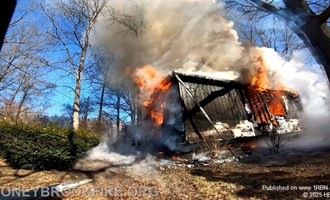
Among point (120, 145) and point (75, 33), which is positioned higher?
point (75, 33)

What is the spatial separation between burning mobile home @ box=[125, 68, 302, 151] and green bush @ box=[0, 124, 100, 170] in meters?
5.58

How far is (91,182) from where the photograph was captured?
8.08m

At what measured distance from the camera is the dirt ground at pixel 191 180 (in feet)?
21.1

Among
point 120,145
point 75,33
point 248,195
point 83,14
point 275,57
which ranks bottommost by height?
point 248,195

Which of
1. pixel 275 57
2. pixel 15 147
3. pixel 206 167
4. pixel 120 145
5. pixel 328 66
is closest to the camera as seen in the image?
pixel 328 66

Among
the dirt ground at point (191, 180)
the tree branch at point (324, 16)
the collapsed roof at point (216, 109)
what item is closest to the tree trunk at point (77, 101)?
the collapsed roof at point (216, 109)

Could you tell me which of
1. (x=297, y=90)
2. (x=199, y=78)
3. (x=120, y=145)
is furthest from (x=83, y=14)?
(x=297, y=90)

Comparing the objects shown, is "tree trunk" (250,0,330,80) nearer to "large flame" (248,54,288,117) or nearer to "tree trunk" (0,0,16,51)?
"tree trunk" (0,0,16,51)

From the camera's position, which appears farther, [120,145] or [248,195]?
[120,145]

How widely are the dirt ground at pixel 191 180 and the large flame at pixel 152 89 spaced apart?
5.32m

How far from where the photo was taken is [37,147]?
9492mm

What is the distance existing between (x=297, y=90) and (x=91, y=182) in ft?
59.5

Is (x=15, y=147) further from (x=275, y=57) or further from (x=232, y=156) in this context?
(x=275, y=57)

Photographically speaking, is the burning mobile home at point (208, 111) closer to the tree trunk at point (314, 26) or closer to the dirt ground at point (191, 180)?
the dirt ground at point (191, 180)
